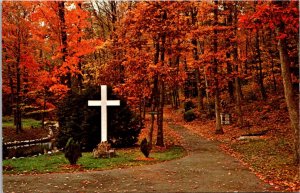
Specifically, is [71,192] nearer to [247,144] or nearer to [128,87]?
[128,87]

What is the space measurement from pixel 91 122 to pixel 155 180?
941 centimetres

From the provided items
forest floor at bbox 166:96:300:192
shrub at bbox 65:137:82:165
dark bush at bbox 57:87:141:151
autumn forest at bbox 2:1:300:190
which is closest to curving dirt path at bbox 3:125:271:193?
forest floor at bbox 166:96:300:192

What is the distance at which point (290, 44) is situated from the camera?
2692 centimetres

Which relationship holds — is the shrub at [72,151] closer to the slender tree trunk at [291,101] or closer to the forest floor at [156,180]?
the forest floor at [156,180]

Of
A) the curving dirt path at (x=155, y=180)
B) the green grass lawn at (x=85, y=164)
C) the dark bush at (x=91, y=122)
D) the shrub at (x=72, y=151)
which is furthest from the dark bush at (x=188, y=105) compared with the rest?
the shrub at (x=72, y=151)

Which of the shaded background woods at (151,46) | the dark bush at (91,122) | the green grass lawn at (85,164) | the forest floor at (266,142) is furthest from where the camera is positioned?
the dark bush at (91,122)

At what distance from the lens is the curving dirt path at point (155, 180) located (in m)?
9.42

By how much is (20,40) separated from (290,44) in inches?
808

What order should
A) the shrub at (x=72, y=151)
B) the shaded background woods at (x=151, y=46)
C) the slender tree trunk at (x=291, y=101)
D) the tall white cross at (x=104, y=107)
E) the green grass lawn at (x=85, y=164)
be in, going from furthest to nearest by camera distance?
1. the tall white cross at (x=104, y=107)
2. the shrub at (x=72, y=151)
3. the green grass lawn at (x=85, y=164)
4. the shaded background woods at (x=151, y=46)
5. the slender tree trunk at (x=291, y=101)

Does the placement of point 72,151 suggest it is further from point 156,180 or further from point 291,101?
point 291,101

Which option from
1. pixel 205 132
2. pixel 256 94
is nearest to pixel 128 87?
pixel 205 132

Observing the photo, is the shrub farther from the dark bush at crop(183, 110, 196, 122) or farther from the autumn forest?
the dark bush at crop(183, 110, 196, 122)

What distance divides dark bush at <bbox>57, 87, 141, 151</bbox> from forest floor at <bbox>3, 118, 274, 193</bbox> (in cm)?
637

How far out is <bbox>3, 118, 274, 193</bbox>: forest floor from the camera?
9.45 meters
